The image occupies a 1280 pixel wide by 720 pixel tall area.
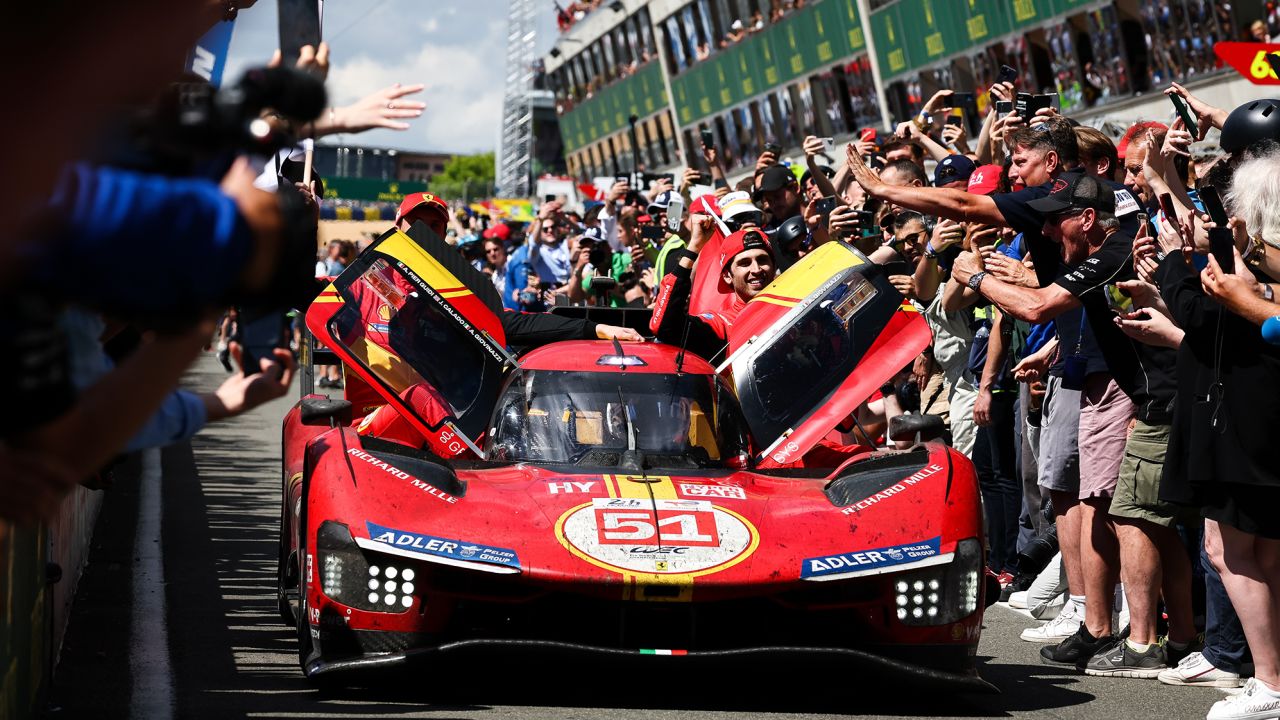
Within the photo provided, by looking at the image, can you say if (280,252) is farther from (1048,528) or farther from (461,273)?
(1048,528)

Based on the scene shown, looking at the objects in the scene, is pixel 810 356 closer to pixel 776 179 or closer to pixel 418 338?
pixel 418 338

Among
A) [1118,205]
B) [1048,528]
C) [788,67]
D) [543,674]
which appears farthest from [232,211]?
[788,67]

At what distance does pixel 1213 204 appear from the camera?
21.3 feet

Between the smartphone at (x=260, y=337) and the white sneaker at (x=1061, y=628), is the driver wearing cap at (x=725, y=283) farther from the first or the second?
the smartphone at (x=260, y=337)

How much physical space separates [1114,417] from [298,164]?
386cm

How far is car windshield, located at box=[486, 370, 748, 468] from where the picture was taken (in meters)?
7.76

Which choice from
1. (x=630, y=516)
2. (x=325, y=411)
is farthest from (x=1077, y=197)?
(x=325, y=411)

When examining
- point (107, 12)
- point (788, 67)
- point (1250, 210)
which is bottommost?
point (1250, 210)

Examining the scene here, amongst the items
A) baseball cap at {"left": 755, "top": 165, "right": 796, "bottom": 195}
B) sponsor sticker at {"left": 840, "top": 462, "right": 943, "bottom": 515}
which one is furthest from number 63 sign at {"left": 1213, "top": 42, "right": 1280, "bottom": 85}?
baseball cap at {"left": 755, "top": 165, "right": 796, "bottom": 195}

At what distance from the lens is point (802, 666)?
20.8ft

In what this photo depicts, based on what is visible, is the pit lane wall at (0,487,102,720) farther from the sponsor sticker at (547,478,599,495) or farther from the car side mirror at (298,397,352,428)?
the sponsor sticker at (547,478,599,495)

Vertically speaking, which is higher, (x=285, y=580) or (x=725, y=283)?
(x=725, y=283)

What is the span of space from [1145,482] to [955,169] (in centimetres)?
332

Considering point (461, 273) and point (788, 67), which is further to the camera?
point (788, 67)
